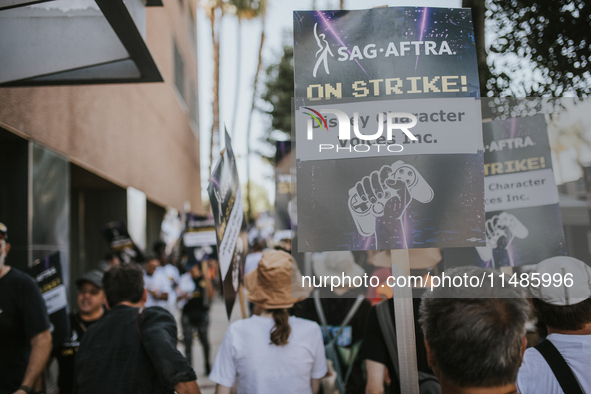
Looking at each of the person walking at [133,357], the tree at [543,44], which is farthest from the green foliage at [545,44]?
the person walking at [133,357]

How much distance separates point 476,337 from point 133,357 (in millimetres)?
1832

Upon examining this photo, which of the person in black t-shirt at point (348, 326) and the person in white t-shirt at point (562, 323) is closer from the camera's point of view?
the person in white t-shirt at point (562, 323)

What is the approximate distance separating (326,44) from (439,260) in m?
1.29

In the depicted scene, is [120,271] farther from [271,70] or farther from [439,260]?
[271,70]

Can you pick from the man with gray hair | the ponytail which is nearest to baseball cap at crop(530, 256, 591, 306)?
the man with gray hair

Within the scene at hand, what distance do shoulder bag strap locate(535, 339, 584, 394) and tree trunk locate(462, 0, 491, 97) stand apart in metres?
2.46

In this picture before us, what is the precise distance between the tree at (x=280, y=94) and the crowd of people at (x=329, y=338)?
18.5 meters

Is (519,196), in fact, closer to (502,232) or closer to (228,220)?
(502,232)

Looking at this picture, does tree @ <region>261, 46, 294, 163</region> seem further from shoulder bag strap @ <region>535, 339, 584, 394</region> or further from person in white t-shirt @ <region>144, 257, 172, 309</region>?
shoulder bag strap @ <region>535, 339, 584, 394</region>

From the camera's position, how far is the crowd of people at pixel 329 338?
1.64m

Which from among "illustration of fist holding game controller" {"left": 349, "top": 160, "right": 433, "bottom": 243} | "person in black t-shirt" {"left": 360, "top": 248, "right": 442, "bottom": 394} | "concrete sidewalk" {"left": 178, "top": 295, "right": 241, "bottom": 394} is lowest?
"concrete sidewalk" {"left": 178, "top": 295, "right": 241, "bottom": 394}

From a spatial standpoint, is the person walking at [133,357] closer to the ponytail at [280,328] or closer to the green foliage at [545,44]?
the ponytail at [280,328]

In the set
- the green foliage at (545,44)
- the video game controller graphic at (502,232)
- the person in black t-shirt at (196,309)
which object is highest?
the green foliage at (545,44)

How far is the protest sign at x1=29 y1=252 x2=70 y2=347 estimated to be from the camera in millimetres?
4090
